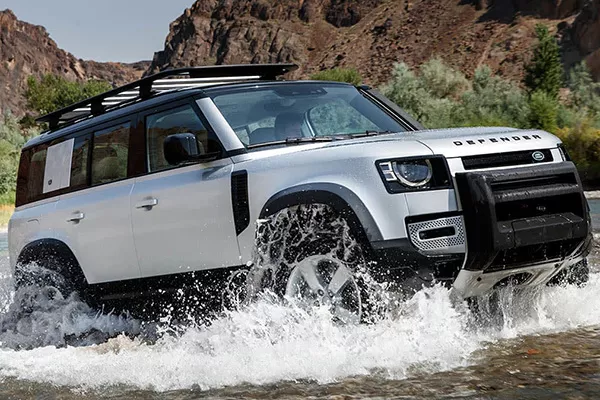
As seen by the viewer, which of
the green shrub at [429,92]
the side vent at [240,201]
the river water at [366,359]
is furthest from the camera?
the green shrub at [429,92]

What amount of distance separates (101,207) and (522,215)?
312 cm

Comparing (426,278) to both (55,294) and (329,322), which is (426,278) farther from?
(55,294)

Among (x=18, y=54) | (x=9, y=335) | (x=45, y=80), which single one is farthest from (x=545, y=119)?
(x=18, y=54)

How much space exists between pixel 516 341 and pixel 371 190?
4.60 ft

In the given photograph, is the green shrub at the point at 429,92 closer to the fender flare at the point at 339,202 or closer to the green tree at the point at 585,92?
the green tree at the point at 585,92

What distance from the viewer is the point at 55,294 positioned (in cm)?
709

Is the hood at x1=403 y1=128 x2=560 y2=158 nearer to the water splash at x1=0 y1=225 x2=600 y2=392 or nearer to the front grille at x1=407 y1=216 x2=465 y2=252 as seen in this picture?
the front grille at x1=407 y1=216 x2=465 y2=252

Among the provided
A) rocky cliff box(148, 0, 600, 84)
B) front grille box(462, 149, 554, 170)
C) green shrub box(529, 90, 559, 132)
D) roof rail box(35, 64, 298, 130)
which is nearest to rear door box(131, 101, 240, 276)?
roof rail box(35, 64, 298, 130)

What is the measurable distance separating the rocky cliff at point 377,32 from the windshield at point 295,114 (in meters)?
79.9

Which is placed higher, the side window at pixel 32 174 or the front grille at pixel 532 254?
the side window at pixel 32 174

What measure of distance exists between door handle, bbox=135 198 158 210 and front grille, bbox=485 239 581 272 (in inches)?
91.0

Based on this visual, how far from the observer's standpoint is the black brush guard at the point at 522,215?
4.67m

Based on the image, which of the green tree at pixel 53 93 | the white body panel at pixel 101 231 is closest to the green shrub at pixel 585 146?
the white body panel at pixel 101 231

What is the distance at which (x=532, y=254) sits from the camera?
4902 millimetres
